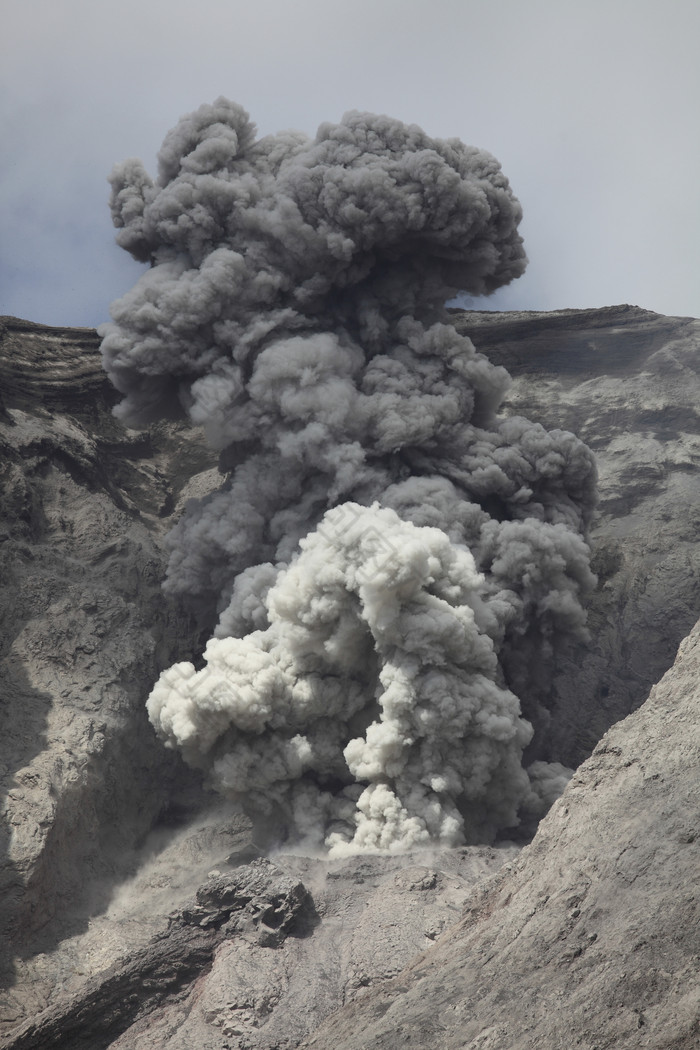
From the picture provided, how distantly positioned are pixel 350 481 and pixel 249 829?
7.28m

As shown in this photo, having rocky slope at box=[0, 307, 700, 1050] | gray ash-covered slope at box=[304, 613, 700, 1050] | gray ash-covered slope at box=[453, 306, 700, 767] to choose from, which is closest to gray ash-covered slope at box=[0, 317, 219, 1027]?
rocky slope at box=[0, 307, 700, 1050]

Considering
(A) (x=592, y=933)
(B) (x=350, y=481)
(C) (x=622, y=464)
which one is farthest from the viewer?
(C) (x=622, y=464)

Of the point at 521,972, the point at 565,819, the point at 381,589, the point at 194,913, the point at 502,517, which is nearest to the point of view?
the point at 521,972

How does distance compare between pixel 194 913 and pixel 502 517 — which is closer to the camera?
pixel 194 913

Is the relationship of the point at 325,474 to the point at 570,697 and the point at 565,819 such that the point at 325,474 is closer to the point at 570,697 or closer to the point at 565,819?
the point at 570,697

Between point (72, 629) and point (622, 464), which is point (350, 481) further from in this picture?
point (622, 464)

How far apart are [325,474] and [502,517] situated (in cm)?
397

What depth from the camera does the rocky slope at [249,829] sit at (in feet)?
25.2

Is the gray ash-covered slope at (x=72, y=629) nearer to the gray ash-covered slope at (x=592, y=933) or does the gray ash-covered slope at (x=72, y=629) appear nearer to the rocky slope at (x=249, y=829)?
the rocky slope at (x=249, y=829)

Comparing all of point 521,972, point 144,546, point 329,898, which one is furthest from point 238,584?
point 521,972

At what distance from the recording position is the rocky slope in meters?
7.69

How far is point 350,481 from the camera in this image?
19.4 m

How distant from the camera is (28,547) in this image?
21.7 meters

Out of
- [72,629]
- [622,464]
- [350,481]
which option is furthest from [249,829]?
[622,464]
